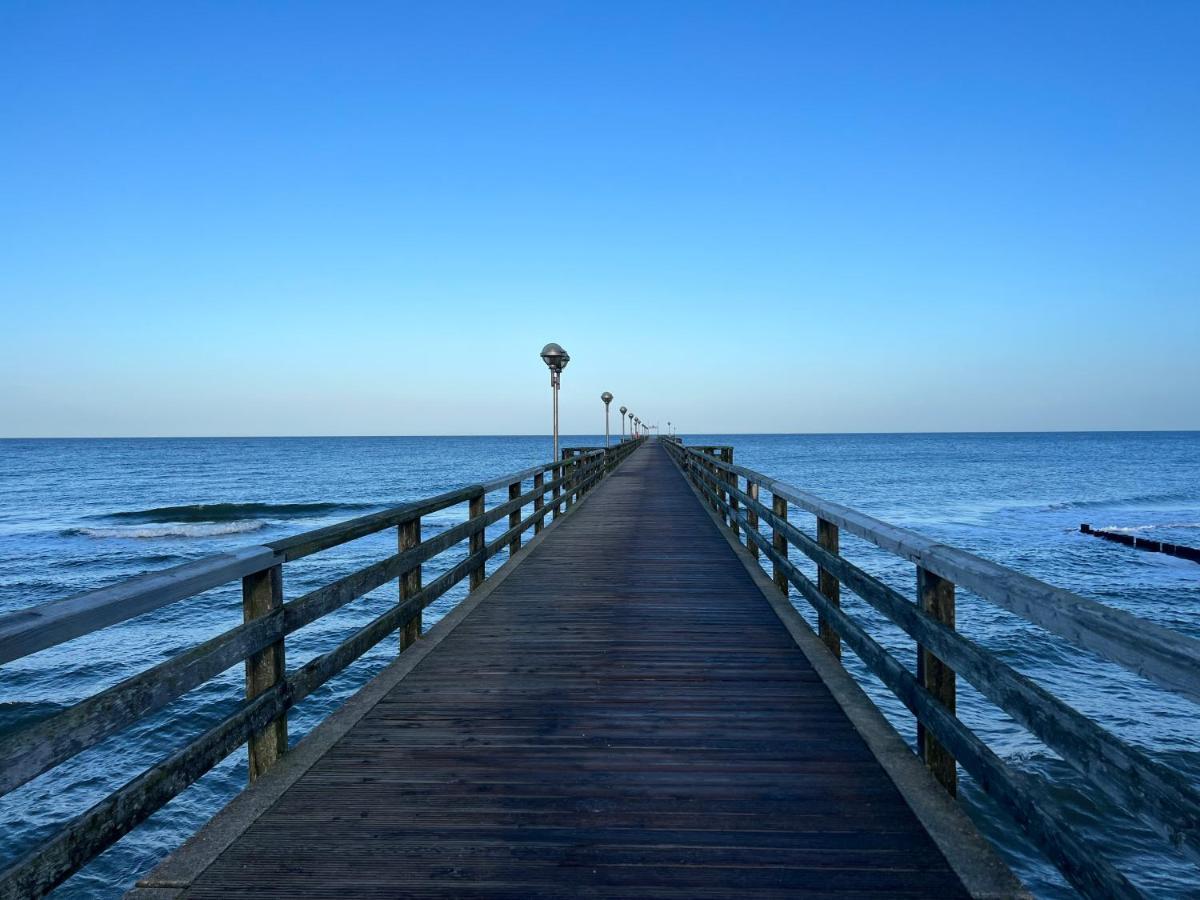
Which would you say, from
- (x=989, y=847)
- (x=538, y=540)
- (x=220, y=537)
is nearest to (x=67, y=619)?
(x=989, y=847)

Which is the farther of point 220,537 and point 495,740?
point 220,537

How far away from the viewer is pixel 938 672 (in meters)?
3.04

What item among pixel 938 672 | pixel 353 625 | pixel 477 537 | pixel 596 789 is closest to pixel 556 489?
pixel 353 625

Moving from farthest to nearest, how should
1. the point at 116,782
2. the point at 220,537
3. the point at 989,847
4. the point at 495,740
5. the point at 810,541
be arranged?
the point at 220,537
the point at 116,782
the point at 810,541
the point at 495,740
the point at 989,847

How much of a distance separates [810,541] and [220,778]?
7.27 m

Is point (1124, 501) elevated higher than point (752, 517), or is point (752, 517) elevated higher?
point (752, 517)

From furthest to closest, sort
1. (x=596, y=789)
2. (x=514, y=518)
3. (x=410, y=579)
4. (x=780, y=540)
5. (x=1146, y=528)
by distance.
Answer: (x=1146, y=528)
(x=514, y=518)
(x=780, y=540)
(x=410, y=579)
(x=596, y=789)

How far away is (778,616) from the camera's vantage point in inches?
243

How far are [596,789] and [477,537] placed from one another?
170 inches

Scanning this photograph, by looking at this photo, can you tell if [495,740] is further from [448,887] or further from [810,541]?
[810,541]

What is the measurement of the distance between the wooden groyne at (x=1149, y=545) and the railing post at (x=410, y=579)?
2446cm

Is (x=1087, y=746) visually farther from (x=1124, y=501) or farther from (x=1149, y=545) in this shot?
(x=1124, y=501)

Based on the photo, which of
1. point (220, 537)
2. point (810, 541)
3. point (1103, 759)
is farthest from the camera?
point (220, 537)

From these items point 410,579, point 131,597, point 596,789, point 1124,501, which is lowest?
point 1124,501
